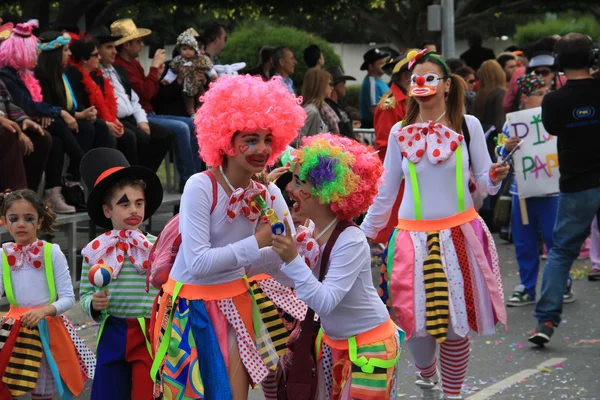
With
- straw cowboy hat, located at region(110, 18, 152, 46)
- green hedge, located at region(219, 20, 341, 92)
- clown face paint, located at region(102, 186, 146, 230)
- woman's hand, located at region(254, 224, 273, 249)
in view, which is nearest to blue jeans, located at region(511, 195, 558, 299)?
straw cowboy hat, located at region(110, 18, 152, 46)

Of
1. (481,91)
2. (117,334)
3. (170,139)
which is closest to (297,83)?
(481,91)

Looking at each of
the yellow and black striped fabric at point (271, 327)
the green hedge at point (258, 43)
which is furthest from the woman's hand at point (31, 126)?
the green hedge at point (258, 43)

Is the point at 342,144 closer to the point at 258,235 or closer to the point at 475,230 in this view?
the point at 258,235

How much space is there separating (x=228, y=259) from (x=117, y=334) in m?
1.39

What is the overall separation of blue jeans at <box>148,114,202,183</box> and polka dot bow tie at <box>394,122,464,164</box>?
17.2 feet

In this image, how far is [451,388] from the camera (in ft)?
20.1

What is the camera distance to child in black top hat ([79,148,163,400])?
210 inches

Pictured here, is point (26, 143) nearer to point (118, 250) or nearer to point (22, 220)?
point (22, 220)

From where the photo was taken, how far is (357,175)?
14.8 feet

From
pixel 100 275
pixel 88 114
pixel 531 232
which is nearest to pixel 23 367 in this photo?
pixel 100 275

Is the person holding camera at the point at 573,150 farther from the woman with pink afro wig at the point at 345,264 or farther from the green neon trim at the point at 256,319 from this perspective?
the green neon trim at the point at 256,319

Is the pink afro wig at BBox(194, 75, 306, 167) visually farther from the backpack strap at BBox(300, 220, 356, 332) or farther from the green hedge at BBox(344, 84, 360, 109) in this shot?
the green hedge at BBox(344, 84, 360, 109)

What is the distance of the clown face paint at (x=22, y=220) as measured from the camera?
5.83 meters

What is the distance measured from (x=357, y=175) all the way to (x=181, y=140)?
6.78 meters
